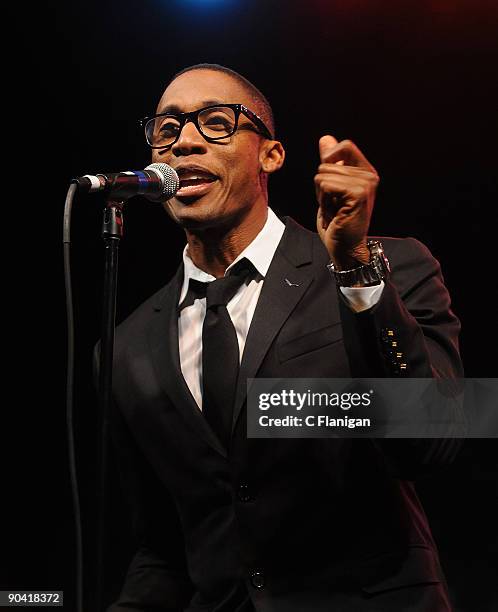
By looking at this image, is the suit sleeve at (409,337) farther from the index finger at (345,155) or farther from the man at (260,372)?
the index finger at (345,155)

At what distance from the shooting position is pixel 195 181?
2.13m

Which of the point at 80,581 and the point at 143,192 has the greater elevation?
the point at 143,192

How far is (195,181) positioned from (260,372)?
0.55 meters

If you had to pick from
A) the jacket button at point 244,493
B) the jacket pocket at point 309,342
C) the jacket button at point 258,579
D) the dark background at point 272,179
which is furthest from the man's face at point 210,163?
the jacket button at point 258,579

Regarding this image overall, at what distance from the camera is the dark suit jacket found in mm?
1760

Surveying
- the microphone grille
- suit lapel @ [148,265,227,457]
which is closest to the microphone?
the microphone grille

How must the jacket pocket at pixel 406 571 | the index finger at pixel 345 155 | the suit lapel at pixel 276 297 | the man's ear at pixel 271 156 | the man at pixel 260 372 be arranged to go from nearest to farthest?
the index finger at pixel 345 155 < the man at pixel 260 372 < the jacket pocket at pixel 406 571 < the suit lapel at pixel 276 297 < the man's ear at pixel 271 156

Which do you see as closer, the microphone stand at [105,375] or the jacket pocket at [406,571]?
the microphone stand at [105,375]

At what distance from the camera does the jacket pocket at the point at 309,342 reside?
1.93 m

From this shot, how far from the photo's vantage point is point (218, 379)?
196cm

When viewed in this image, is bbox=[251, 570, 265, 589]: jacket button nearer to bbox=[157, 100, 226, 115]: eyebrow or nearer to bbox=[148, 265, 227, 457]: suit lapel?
bbox=[148, 265, 227, 457]: suit lapel

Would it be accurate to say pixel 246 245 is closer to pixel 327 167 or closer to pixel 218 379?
pixel 218 379

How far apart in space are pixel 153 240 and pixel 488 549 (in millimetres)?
1376

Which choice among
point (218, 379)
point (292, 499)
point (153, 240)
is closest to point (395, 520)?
point (292, 499)
